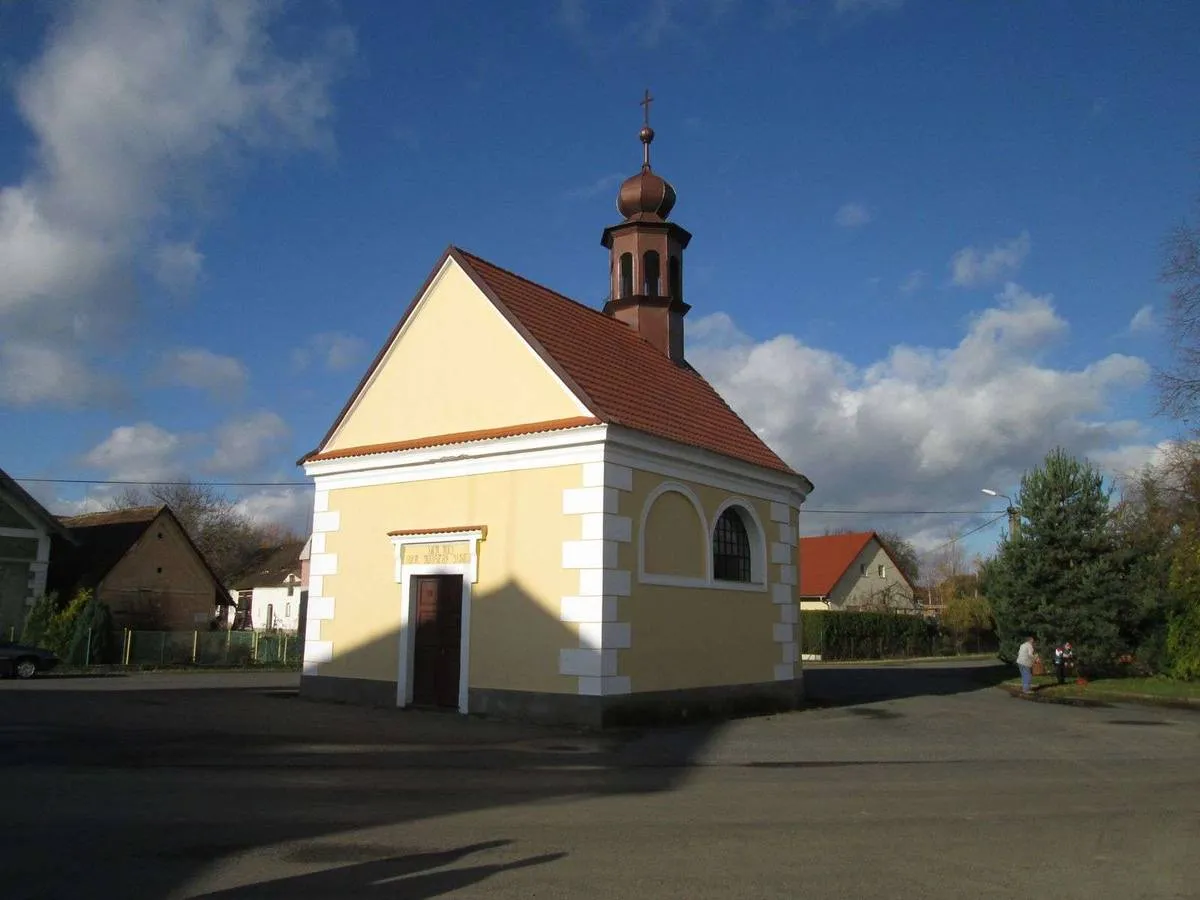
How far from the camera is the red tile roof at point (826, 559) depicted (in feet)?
179

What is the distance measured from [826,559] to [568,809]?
50911 mm

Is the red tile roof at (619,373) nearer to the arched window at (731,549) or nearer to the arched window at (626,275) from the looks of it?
the arched window at (626,275)

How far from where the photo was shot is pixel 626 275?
73.7 ft

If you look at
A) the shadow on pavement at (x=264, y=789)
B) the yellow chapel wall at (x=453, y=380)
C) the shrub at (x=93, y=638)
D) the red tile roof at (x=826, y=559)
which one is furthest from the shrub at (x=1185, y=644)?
the shrub at (x=93, y=638)

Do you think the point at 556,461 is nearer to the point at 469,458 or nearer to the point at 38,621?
the point at 469,458

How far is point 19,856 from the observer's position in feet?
21.5

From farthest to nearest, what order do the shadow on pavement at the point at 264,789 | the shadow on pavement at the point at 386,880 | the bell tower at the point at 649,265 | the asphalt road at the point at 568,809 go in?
the bell tower at the point at 649,265 < the asphalt road at the point at 568,809 < the shadow on pavement at the point at 264,789 < the shadow on pavement at the point at 386,880

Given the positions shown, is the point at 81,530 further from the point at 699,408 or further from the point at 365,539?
the point at 699,408

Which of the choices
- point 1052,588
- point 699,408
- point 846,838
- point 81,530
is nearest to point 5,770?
point 846,838

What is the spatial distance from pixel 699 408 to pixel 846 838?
12779 mm

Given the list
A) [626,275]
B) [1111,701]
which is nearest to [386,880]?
[626,275]

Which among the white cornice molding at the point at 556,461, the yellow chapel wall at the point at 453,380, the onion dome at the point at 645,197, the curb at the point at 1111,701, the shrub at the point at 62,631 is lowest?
the curb at the point at 1111,701

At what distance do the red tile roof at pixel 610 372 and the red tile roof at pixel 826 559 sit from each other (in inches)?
1334

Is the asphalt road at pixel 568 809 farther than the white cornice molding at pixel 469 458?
No
